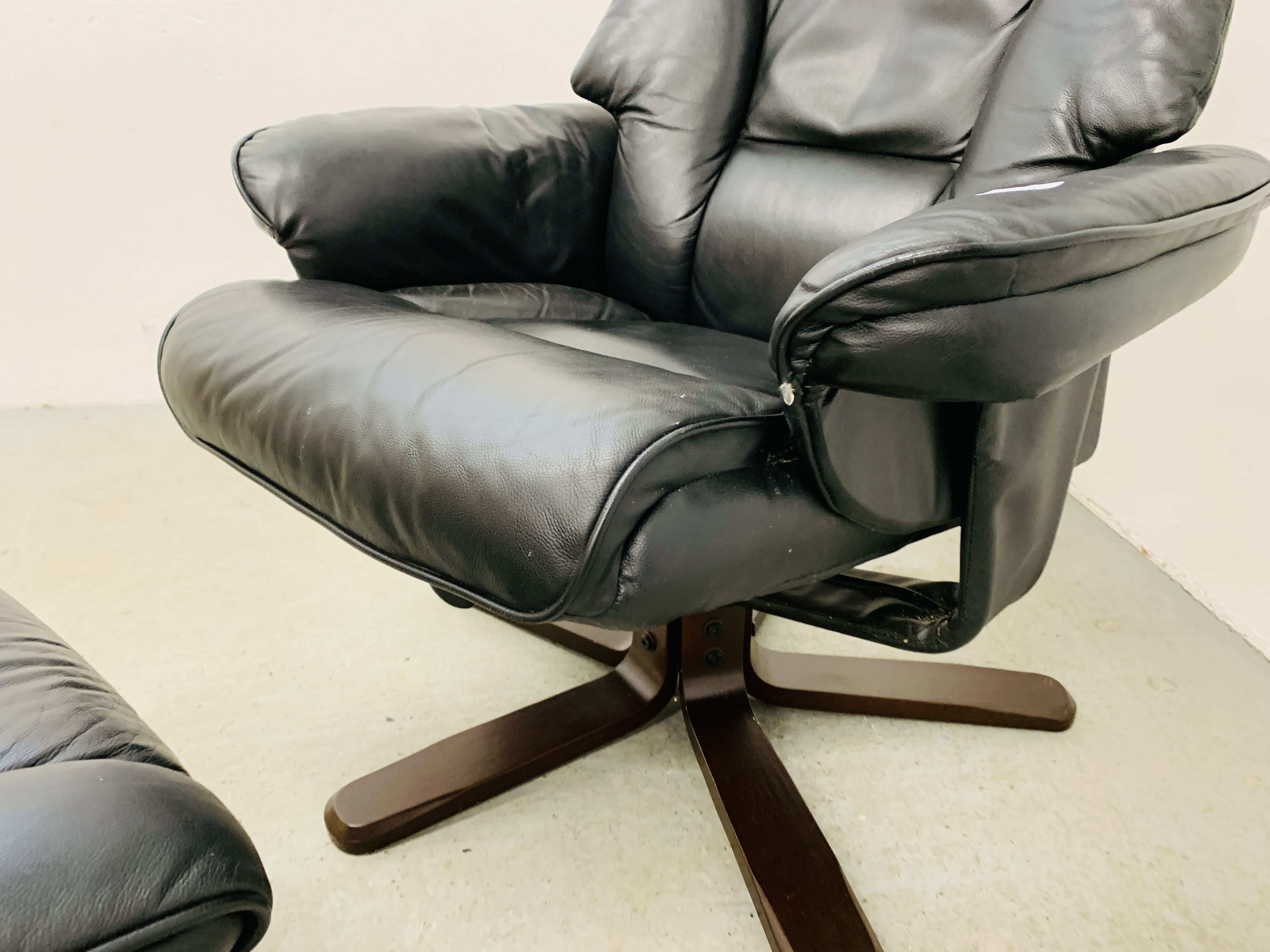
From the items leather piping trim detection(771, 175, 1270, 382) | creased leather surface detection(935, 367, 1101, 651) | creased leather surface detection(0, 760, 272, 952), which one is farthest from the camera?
creased leather surface detection(935, 367, 1101, 651)

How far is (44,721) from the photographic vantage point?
404 mm

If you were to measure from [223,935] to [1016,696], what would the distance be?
837 mm

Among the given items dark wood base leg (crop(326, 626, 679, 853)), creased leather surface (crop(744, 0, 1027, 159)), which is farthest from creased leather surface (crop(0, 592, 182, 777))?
creased leather surface (crop(744, 0, 1027, 159))

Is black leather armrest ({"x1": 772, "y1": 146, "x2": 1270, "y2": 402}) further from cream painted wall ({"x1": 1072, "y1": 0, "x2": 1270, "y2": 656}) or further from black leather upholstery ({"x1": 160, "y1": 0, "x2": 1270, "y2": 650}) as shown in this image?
cream painted wall ({"x1": 1072, "y1": 0, "x2": 1270, "y2": 656})

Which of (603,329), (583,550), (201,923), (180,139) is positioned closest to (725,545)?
(583,550)

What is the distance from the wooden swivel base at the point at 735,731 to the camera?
72 centimetres

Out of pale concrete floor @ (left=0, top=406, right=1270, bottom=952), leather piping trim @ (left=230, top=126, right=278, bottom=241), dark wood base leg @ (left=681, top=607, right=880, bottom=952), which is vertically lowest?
pale concrete floor @ (left=0, top=406, right=1270, bottom=952)

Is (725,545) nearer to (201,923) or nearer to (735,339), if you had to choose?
(201,923)

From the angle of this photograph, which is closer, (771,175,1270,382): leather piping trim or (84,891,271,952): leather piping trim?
(84,891,271,952): leather piping trim

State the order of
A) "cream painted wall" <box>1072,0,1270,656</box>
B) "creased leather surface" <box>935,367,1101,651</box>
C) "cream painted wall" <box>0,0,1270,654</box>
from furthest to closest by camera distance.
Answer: "cream painted wall" <box>0,0,1270,654</box> → "cream painted wall" <box>1072,0,1270,656</box> → "creased leather surface" <box>935,367,1101,651</box>

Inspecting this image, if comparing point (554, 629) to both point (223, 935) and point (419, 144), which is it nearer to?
point (419, 144)

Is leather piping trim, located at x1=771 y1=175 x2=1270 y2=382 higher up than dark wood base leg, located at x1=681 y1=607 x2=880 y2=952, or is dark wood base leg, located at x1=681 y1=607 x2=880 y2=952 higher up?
leather piping trim, located at x1=771 y1=175 x2=1270 y2=382

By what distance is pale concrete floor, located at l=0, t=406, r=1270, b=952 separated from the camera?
0.74 meters

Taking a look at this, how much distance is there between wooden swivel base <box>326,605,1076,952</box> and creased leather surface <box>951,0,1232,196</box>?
0.50 meters
